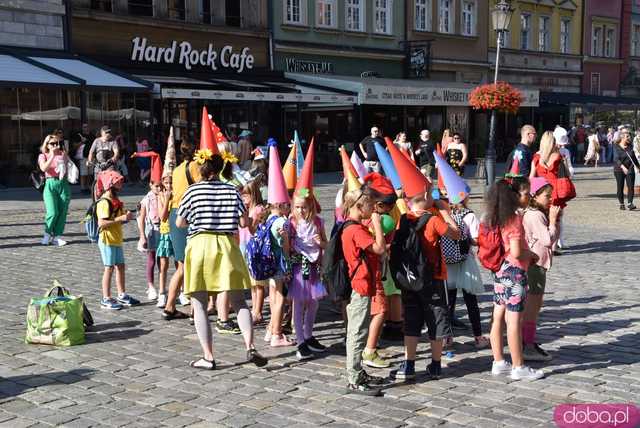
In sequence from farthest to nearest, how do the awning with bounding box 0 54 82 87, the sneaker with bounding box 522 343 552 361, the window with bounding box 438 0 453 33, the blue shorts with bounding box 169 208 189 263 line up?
1. the window with bounding box 438 0 453 33
2. the awning with bounding box 0 54 82 87
3. the blue shorts with bounding box 169 208 189 263
4. the sneaker with bounding box 522 343 552 361

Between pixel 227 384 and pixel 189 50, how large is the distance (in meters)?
20.7

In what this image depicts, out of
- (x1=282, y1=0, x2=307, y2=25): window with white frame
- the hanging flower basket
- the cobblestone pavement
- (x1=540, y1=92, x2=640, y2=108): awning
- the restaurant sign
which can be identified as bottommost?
the cobblestone pavement

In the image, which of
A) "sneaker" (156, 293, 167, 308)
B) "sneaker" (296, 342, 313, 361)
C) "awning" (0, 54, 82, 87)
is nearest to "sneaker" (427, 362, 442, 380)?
"sneaker" (296, 342, 313, 361)

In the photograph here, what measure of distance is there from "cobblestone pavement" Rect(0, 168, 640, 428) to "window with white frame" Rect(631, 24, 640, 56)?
41.4m

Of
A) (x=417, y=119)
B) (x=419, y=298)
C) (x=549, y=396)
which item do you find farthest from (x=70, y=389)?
(x=417, y=119)

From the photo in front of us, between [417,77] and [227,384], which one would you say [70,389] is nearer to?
[227,384]

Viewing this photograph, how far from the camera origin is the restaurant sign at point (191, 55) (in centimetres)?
2366

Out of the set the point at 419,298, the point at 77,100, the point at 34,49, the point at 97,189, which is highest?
the point at 34,49

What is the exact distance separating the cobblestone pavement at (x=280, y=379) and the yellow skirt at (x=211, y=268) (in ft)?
2.17

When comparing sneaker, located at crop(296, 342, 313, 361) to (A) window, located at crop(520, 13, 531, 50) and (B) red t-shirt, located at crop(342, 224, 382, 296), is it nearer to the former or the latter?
(B) red t-shirt, located at crop(342, 224, 382, 296)

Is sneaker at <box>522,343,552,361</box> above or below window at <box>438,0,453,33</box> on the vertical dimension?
below

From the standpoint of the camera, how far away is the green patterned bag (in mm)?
6426

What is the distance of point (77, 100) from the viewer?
70.2ft

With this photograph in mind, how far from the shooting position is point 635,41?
4594 centimetres
